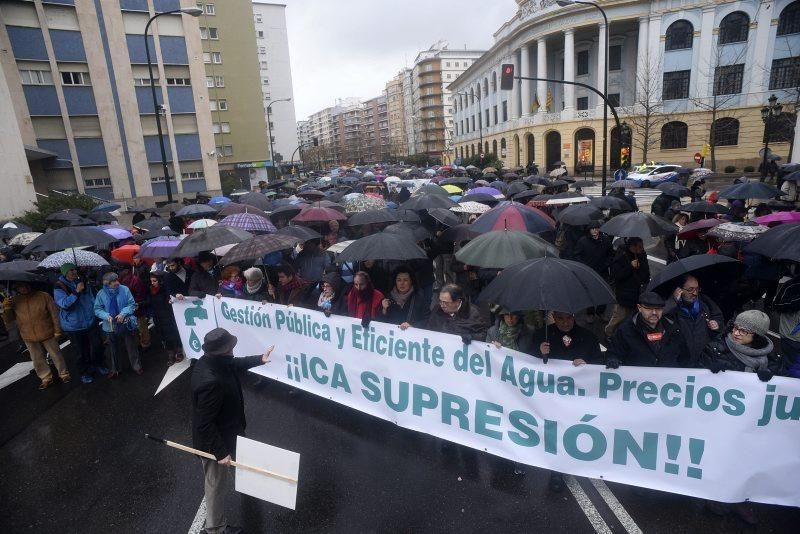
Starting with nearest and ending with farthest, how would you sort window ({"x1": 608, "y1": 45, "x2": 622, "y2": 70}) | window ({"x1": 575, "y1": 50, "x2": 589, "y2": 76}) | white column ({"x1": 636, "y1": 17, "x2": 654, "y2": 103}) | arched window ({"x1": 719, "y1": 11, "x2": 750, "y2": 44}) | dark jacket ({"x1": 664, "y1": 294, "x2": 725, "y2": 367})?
1. dark jacket ({"x1": 664, "y1": 294, "x2": 725, "y2": 367})
2. arched window ({"x1": 719, "y1": 11, "x2": 750, "y2": 44})
3. white column ({"x1": 636, "y1": 17, "x2": 654, "y2": 103})
4. window ({"x1": 608, "y1": 45, "x2": 622, "y2": 70})
5. window ({"x1": 575, "y1": 50, "x2": 589, "y2": 76})

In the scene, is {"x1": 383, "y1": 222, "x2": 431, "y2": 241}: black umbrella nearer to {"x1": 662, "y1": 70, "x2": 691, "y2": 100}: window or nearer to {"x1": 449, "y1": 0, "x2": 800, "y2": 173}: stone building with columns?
{"x1": 449, "y1": 0, "x2": 800, "y2": 173}: stone building with columns

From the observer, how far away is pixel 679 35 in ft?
126

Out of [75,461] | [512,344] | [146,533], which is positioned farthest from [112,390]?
[512,344]

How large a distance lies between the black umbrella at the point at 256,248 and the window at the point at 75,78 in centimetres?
3355

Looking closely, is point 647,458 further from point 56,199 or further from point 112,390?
point 56,199

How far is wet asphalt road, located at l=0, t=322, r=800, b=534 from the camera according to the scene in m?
3.69

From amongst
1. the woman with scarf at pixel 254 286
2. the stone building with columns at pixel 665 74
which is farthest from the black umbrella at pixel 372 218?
the stone building with columns at pixel 665 74

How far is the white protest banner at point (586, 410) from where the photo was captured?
3.33m

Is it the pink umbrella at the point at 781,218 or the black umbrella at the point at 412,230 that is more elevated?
the black umbrella at the point at 412,230

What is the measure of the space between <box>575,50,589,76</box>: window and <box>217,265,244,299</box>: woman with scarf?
4757cm

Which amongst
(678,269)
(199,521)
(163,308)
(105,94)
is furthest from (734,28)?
(199,521)

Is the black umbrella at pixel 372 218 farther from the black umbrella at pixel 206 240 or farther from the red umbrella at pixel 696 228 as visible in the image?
the red umbrella at pixel 696 228

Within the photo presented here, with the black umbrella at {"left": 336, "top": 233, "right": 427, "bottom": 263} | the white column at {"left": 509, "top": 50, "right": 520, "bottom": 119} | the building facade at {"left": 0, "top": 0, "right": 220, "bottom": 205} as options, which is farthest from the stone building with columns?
the black umbrella at {"left": 336, "top": 233, "right": 427, "bottom": 263}

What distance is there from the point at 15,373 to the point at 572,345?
26.7 ft
